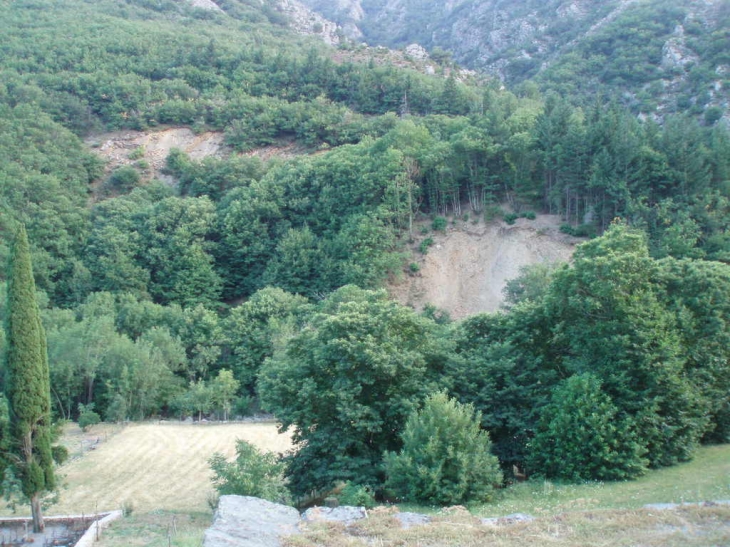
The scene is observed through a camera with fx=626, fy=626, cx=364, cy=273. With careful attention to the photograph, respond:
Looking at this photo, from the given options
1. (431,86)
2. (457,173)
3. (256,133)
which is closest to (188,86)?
(256,133)

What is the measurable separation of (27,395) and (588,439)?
16.8m

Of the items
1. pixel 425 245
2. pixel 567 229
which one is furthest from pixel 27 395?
pixel 567 229

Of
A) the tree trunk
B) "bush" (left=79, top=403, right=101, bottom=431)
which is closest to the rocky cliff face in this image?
"bush" (left=79, top=403, right=101, bottom=431)

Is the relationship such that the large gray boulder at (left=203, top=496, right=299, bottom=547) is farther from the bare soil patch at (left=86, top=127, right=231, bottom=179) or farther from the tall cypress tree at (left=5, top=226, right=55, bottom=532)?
the bare soil patch at (left=86, top=127, right=231, bottom=179)

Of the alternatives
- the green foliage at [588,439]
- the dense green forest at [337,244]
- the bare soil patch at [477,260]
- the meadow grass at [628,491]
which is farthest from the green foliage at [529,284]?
the meadow grass at [628,491]

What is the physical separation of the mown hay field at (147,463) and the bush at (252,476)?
163 inches

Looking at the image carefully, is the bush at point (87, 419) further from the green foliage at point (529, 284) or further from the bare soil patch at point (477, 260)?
the green foliage at point (529, 284)

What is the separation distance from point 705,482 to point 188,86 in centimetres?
7822

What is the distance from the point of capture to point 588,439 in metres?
A: 18.3

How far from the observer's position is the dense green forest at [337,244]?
19.8 meters

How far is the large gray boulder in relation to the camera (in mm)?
11680

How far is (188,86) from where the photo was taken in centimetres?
8100

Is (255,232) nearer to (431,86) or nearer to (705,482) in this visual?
(431,86)

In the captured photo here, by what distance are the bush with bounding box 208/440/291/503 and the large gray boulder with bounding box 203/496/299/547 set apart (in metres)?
3.25
